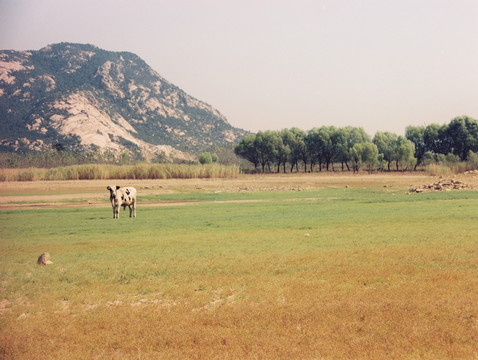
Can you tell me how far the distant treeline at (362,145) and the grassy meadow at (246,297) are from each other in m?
108

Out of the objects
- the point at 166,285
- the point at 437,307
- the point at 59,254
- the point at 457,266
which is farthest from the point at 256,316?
the point at 59,254

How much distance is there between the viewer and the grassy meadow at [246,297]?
26.7 ft

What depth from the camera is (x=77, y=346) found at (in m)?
8.22

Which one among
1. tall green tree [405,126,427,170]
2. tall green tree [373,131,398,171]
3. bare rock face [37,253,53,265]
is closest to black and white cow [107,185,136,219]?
bare rock face [37,253,53,265]

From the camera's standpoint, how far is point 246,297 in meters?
10.7

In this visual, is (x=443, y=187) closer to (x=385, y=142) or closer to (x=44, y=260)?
(x=44, y=260)

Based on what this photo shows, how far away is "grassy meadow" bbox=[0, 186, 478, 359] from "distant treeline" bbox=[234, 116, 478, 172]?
10834 centimetres

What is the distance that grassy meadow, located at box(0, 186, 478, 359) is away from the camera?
320 inches

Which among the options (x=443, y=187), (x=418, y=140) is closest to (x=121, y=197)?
(x=443, y=187)

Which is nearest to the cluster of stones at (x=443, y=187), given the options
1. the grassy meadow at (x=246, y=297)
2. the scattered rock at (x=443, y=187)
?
the scattered rock at (x=443, y=187)

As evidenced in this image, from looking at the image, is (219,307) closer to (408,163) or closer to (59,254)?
(59,254)

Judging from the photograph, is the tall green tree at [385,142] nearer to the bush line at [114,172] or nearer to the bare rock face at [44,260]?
the bush line at [114,172]

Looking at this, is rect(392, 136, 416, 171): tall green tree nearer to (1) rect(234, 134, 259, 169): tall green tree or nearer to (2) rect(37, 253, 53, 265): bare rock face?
(1) rect(234, 134, 259, 169): tall green tree

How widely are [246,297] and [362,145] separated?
118 metres
